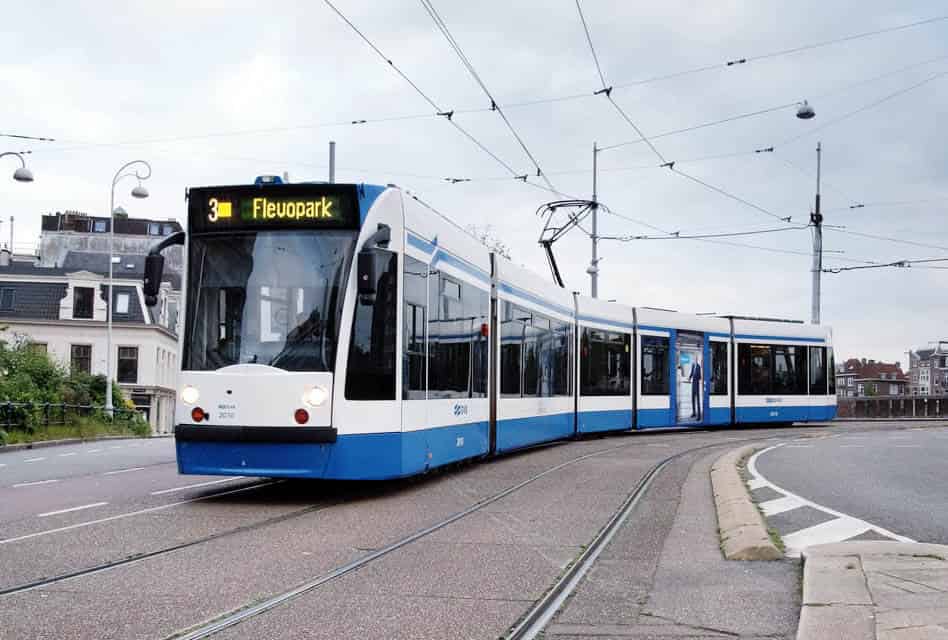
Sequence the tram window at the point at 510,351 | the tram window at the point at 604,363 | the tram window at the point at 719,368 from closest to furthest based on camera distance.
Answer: the tram window at the point at 510,351, the tram window at the point at 604,363, the tram window at the point at 719,368

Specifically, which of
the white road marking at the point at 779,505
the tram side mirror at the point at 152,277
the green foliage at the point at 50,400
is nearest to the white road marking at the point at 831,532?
the white road marking at the point at 779,505

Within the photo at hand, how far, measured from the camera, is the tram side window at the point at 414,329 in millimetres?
12484

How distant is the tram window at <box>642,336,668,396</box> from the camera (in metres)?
29.3

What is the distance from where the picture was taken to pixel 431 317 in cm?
1358

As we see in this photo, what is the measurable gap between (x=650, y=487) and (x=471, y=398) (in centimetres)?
295

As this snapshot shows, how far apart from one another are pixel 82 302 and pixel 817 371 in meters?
45.3

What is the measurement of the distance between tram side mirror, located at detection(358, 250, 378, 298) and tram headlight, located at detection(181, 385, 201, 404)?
200 centimetres

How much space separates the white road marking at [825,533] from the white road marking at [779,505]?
2.81 feet

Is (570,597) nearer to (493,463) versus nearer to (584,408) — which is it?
(493,463)

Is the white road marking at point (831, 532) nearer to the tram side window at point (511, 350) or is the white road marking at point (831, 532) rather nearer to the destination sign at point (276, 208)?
the destination sign at point (276, 208)

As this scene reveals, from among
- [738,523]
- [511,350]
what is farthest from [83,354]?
[738,523]

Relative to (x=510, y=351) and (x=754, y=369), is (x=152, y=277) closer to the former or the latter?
(x=510, y=351)

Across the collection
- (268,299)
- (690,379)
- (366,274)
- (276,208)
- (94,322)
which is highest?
(94,322)

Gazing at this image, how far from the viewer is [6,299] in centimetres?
6481
